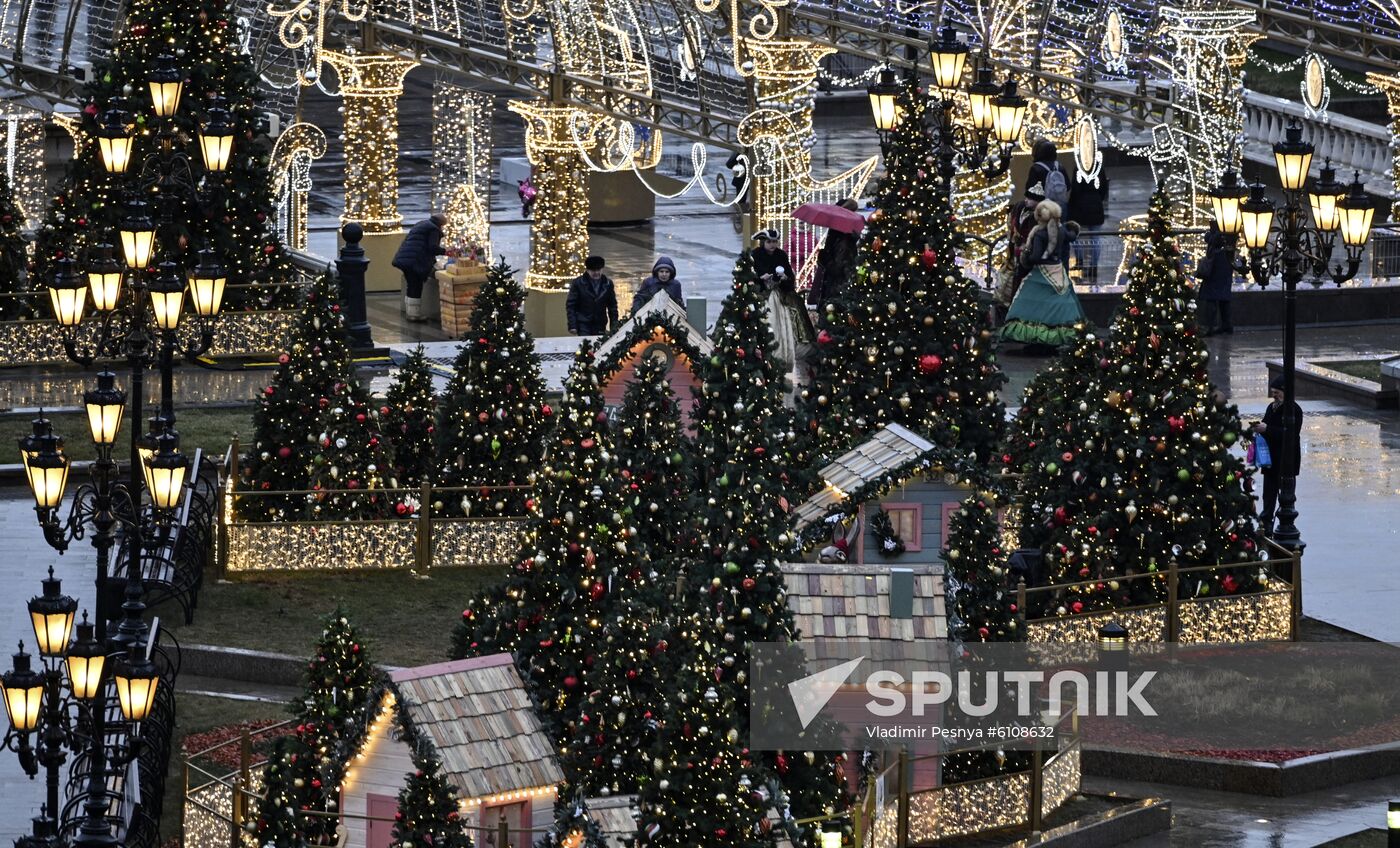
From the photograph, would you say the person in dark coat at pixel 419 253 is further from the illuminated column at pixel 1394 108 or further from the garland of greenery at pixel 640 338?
the illuminated column at pixel 1394 108

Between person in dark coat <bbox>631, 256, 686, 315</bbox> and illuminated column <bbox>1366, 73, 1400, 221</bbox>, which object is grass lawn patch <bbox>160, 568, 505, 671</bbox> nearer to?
person in dark coat <bbox>631, 256, 686, 315</bbox>

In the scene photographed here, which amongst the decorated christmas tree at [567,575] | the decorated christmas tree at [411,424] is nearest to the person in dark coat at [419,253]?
the decorated christmas tree at [411,424]

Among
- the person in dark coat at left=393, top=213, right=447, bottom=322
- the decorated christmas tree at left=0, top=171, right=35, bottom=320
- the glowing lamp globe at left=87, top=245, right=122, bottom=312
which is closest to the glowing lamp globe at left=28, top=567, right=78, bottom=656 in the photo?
the glowing lamp globe at left=87, top=245, right=122, bottom=312

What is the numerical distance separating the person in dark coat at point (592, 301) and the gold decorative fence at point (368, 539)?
25.2 feet

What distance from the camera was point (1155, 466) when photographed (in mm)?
21109

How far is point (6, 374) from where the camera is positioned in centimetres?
2892

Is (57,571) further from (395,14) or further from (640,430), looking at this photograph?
(395,14)

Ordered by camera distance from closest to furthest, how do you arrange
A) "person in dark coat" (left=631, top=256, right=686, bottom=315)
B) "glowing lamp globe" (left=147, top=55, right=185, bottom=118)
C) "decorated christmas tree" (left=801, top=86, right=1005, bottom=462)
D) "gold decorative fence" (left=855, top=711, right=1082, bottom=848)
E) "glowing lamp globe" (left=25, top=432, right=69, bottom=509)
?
"gold decorative fence" (left=855, top=711, right=1082, bottom=848), "glowing lamp globe" (left=25, top=432, right=69, bottom=509), "glowing lamp globe" (left=147, top=55, right=185, bottom=118), "decorated christmas tree" (left=801, top=86, right=1005, bottom=462), "person in dark coat" (left=631, top=256, right=686, bottom=315)

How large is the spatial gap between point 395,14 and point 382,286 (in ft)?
10.1

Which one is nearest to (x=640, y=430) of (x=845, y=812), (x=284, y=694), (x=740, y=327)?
(x=740, y=327)

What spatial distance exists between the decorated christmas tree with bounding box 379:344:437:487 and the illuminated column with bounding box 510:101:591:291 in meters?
9.83

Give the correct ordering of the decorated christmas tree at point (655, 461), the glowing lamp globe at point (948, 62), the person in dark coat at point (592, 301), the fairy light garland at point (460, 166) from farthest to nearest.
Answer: the fairy light garland at point (460, 166), the person in dark coat at point (592, 301), the glowing lamp globe at point (948, 62), the decorated christmas tree at point (655, 461)

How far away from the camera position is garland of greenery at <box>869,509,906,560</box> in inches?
779

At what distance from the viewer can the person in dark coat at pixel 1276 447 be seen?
74.2 ft
